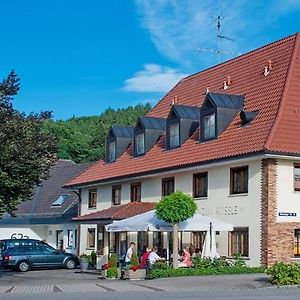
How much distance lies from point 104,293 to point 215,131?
13.1 metres

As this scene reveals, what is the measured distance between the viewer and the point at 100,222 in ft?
116

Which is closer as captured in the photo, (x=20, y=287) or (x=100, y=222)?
(x=20, y=287)

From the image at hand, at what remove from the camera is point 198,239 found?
3297cm

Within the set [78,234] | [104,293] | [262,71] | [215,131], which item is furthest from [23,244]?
[104,293]

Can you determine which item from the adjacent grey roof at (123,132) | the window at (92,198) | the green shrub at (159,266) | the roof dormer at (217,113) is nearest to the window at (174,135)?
the roof dormer at (217,113)

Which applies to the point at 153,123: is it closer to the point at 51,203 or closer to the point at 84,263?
the point at 84,263

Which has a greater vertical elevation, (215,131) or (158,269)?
(215,131)

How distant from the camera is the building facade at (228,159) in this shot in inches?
1119

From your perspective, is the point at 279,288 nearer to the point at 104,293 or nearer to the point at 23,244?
the point at 104,293

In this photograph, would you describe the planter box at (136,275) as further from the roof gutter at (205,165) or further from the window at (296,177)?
the window at (296,177)

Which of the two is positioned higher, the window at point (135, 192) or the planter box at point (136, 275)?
the window at point (135, 192)

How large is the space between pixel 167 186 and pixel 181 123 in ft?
10.6

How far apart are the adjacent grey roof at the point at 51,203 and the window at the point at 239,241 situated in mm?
20488

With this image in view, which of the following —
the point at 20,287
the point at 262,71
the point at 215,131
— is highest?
the point at 262,71
